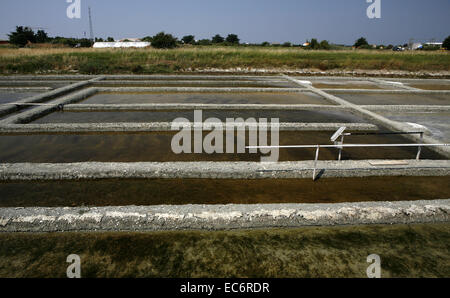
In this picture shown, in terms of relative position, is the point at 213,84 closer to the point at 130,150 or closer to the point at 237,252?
the point at 130,150

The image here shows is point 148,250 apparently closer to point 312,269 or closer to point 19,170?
point 312,269

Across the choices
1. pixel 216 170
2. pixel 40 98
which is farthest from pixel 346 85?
pixel 40 98

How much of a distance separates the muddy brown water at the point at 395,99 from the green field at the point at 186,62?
32.4 feet

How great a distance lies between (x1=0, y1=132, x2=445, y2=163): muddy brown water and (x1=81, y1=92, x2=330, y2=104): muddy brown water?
417cm

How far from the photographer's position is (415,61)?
913 inches

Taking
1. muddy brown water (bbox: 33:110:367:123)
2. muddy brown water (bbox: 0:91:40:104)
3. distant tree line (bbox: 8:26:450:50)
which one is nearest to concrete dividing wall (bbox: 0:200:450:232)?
muddy brown water (bbox: 33:110:367:123)

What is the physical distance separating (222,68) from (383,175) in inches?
716

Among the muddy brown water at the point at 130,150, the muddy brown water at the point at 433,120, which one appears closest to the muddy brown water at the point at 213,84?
the muddy brown water at the point at 433,120

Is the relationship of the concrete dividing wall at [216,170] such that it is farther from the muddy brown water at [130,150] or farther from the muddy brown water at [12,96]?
the muddy brown water at [12,96]

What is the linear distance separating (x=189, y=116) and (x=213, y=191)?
4745 mm

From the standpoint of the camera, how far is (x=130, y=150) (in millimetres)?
5695

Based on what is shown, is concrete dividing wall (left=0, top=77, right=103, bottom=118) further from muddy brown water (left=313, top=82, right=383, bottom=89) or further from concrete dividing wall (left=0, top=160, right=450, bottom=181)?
muddy brown water (left=313, top=82, right=383, bottom=89)

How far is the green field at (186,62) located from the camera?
18.9m

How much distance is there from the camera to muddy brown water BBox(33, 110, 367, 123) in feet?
26.3
